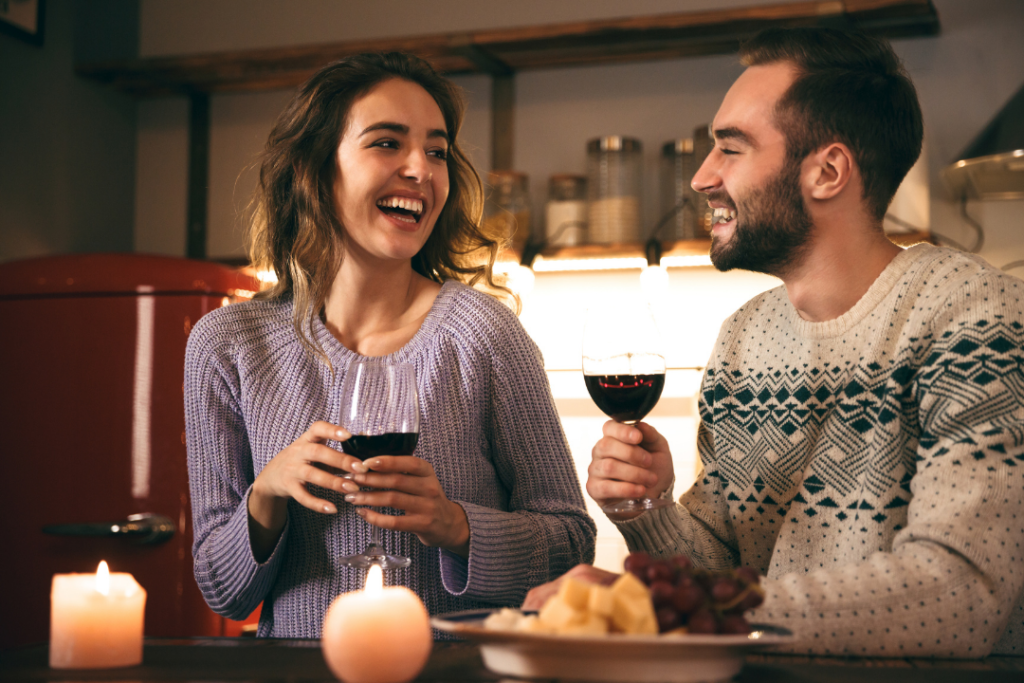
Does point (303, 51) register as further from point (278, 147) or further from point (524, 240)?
point (278, 147)

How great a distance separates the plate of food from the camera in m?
0.65

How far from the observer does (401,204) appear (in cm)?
143

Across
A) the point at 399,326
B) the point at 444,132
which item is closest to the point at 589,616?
the point at 399,326

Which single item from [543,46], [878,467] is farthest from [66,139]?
[878,467]

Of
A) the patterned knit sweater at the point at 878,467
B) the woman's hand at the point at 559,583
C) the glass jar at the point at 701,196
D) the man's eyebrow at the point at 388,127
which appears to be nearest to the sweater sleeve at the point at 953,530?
the patterned knit sweater at the point at 878,467

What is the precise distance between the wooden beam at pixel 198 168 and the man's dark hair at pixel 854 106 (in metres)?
2.74

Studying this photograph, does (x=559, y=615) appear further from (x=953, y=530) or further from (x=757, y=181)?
(x=757, y=181)

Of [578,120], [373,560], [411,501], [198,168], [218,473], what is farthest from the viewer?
[198,168]

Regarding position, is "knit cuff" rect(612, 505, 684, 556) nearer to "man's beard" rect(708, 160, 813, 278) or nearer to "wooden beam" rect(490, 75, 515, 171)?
"man's beard" rect(708, 160, 813, 278)

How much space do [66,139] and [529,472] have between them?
2.68m

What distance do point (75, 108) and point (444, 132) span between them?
94.2 inches

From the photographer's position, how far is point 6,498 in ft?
7.13

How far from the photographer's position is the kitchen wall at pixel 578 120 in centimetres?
288

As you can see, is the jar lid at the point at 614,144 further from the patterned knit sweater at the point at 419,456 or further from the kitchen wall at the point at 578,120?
the patterned knit sweater at the point at 419,456
